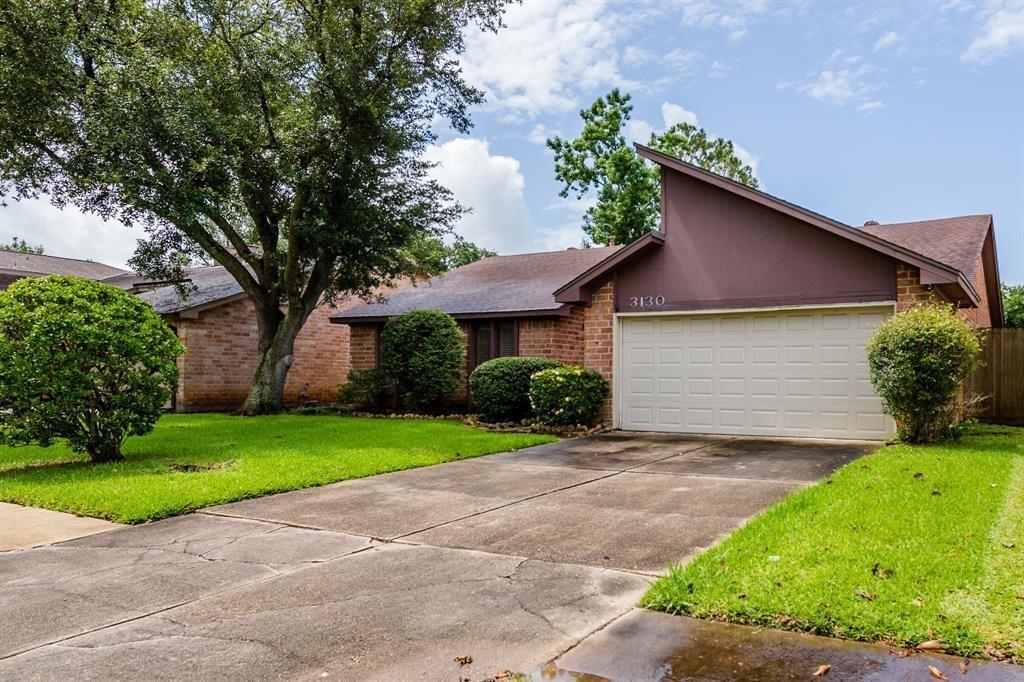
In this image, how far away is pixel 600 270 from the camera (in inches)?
532

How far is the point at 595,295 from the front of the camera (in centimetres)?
1395

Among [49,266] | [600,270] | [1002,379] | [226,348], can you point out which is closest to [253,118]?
[226,348]

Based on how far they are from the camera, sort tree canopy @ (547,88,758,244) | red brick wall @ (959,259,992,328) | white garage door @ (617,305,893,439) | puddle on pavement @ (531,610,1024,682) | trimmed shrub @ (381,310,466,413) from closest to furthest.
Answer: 1. puddle on pavement @ (531,610,1024,682)
2. white garage door @ (617,305,893,439)
3. red brick wall @ (959,259,992,328)
4. trimmed shrub @ (381,310,466,413)
5. tree canopy @ (547,88,758,244)

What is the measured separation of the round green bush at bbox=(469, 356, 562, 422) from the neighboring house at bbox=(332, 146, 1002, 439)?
145 cm

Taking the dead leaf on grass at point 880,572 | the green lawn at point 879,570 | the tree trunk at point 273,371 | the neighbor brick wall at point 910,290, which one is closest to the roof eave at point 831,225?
the neighbor brick wall at point 910,290

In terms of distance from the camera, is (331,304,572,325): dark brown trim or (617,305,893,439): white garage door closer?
(617,305,893,439): white garage door

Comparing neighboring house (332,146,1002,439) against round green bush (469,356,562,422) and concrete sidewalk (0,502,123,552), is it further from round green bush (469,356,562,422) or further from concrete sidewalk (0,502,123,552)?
concrete sidewalk (0,502,123,552)

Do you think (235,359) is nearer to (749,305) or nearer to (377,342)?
(377,342)

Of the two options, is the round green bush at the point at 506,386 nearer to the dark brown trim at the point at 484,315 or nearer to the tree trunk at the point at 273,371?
the dark brown trim at the point at 484,315

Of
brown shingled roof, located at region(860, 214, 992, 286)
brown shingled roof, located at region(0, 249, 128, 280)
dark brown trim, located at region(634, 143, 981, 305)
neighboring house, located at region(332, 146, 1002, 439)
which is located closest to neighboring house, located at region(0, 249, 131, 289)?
brown shingled roof, located at region(0, 249, 128, 280)

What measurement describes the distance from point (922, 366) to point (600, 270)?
5.77 meters

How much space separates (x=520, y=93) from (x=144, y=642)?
1974 centimetres

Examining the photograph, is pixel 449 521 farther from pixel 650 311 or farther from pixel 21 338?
pixel 650 311

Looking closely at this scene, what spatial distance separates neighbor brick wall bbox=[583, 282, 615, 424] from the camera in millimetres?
13789
